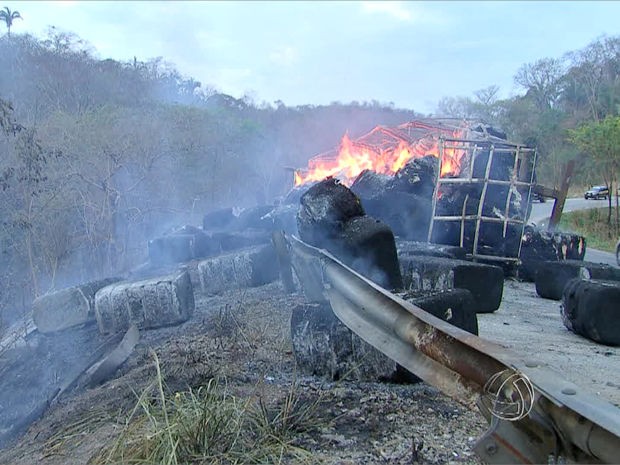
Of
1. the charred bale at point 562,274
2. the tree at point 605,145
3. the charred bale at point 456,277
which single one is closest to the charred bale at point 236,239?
the charred bale at point 456,277

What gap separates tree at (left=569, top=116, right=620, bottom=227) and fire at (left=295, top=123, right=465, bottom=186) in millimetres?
13562

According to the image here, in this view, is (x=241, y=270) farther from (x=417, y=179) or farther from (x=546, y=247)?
(x=546, y=247)

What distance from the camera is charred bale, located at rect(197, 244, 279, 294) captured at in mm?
7562

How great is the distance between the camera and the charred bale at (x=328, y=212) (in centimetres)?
460

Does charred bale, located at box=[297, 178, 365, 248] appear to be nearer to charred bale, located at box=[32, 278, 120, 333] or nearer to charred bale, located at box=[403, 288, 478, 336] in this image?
charred bale, located at box=[403, 288, 478, 336]

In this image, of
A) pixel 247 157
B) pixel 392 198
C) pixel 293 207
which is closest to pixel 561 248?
pixel 392 198

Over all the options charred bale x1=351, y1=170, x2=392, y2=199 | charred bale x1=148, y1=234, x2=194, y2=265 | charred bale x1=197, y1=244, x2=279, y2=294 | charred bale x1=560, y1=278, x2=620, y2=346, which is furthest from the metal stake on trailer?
charred bale x1=148, y1=234, x2=194, y2=265

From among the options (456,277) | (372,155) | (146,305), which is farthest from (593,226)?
(146,305)

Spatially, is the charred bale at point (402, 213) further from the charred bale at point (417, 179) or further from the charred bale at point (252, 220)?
the charred bale at point (252, 220)

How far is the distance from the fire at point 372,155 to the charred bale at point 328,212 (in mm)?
6604

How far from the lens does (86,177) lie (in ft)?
50.5

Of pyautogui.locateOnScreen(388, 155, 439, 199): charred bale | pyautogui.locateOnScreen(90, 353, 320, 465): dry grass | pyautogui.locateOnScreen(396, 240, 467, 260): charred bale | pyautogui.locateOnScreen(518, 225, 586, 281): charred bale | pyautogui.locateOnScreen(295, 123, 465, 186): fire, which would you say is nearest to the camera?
pyautogui.locateOnScreen(90, 353, 320, 465): dry grass

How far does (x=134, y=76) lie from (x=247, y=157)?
640 cm

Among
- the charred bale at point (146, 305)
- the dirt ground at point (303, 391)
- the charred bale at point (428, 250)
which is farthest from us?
the charred bale at point (428, 250)
